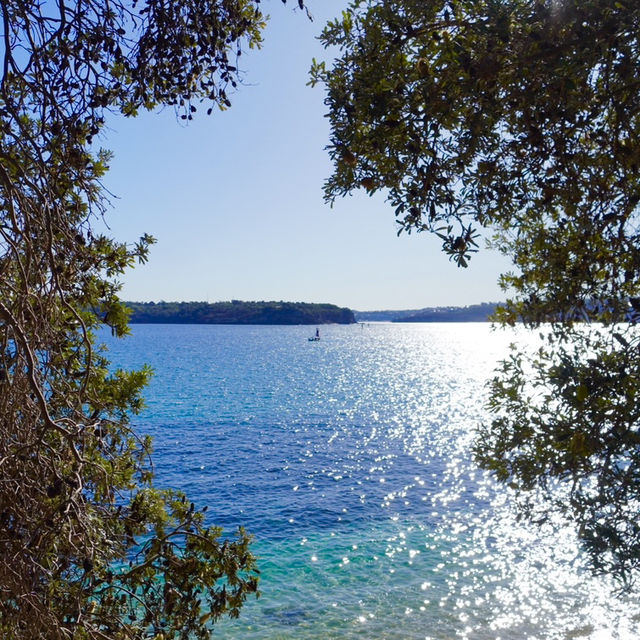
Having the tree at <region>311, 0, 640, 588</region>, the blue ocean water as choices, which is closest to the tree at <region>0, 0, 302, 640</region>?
the tree at <region>311, 0, 640, 588</region>

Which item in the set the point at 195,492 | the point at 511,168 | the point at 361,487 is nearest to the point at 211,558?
the point at 511,168

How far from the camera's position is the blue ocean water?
13.5m

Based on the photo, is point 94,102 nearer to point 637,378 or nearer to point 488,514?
point 637,378

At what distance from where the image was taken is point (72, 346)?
4.93 meters

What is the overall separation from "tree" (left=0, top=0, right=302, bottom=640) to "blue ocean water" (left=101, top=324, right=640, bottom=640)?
390 centimetres

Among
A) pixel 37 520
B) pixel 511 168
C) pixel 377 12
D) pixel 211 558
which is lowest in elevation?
pixel 211 558

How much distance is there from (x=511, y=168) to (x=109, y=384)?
16.4 ft

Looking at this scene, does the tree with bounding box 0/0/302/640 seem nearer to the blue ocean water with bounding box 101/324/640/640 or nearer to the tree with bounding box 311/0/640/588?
the tree with bounding box 311/0/640/588

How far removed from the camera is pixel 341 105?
3926 mm

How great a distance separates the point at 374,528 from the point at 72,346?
16.5m

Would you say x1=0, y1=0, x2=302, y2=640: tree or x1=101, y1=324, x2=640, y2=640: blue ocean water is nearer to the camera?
x1=0, y1=0, x2=302, y2=640: tree

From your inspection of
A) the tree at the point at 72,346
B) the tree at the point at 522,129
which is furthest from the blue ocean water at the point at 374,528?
the tree at the point at 72,346

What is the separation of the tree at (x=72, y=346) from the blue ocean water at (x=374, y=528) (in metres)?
3.90

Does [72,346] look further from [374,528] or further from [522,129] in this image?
[374,528]
